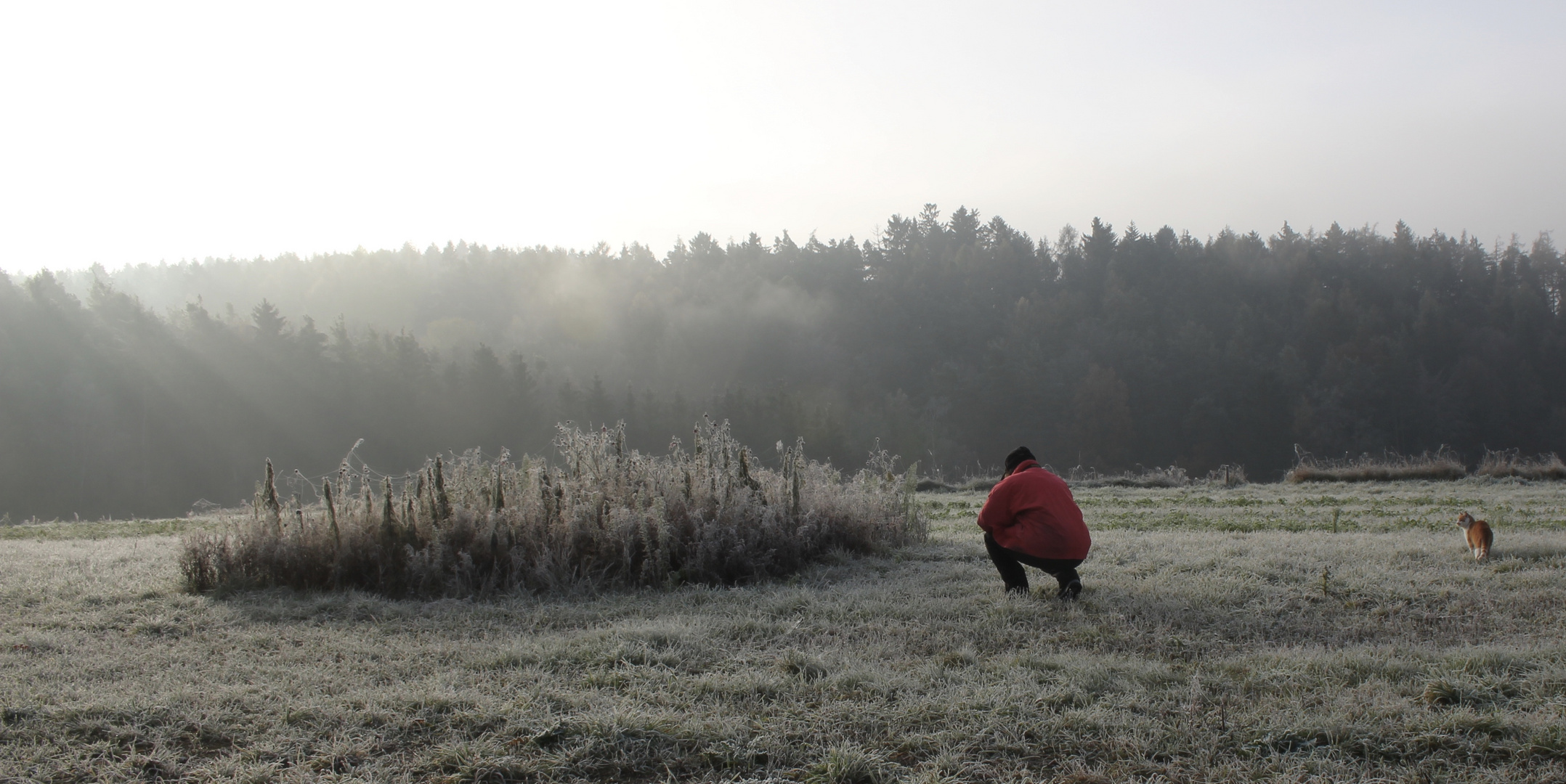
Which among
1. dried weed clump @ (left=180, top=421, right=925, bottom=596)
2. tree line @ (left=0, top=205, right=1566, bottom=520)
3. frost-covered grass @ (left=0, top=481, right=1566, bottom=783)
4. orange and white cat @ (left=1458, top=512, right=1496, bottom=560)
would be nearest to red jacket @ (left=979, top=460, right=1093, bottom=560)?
frost-covered grass @ (left=0, top=481, right=1566, bottom=783)

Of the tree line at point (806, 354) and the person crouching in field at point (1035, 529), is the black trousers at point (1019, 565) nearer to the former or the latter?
the person crouching in field at point (1035, 529)

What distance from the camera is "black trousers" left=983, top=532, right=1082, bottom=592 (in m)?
6.70

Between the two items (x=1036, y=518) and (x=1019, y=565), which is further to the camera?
(x=1019, y=565)

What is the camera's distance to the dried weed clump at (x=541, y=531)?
25.0 feet

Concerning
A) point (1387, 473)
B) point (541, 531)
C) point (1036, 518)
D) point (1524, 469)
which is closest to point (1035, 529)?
point (1036, 518)

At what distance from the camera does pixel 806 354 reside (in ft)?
274

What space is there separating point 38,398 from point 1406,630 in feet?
212

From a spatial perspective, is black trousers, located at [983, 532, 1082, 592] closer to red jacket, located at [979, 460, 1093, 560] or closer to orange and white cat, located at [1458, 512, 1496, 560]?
red jacket, located at [979, 460, 1093, 560]

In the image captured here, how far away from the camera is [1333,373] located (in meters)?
80.1

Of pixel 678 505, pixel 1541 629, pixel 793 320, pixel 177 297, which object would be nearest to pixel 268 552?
pixel 678 505

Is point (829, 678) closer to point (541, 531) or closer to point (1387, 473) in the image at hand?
point (541, 531)

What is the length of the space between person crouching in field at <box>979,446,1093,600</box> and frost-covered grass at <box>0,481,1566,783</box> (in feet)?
0.91

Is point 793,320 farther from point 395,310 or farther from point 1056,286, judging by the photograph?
point 395,310

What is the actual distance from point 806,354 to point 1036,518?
253 ft
